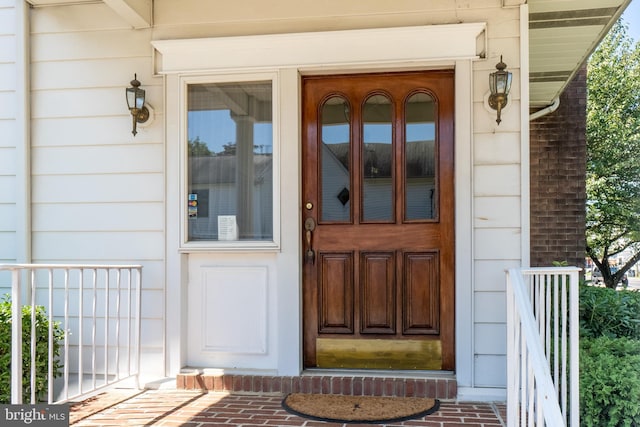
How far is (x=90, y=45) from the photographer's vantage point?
321cm

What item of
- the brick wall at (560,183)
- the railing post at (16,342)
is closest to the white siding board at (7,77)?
the railing post at (16,342)

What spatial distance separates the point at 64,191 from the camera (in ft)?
10.6

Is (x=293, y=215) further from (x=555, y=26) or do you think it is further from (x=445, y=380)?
(x=555, y=26)

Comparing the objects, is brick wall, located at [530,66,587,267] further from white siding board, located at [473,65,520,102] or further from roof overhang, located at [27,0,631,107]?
white siding board, located at [473,65,520,102]

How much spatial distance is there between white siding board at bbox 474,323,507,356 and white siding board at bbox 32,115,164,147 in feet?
8.00

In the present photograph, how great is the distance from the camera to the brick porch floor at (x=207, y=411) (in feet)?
8.15

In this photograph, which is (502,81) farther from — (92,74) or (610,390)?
(92,74)

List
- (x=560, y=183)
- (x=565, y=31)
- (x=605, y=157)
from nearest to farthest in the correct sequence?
(x=565, y=31) < (x=560, y=183) < (x=605, y=157)

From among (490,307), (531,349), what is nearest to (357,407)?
(490,307)

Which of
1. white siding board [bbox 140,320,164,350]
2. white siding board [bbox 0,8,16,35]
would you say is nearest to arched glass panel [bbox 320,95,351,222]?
white siding board [bbox 140,320,164,350]

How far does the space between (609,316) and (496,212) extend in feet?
3.89

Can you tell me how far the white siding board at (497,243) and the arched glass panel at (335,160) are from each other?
2.76 ft

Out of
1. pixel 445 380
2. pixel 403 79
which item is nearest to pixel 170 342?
pixel 445 380

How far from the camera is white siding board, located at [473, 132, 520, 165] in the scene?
9.38 ft
